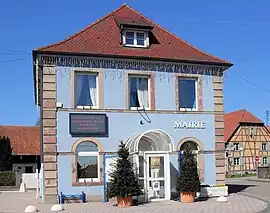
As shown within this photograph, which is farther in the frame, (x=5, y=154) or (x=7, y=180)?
(x=5, y=154)

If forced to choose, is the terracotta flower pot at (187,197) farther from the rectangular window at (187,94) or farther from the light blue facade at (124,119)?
the rectangular window at (187,94)

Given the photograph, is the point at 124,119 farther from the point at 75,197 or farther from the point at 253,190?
the point at 253,190

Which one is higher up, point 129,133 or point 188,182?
point 129,133

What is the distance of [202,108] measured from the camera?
82.0 feet

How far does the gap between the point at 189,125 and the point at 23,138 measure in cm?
3657

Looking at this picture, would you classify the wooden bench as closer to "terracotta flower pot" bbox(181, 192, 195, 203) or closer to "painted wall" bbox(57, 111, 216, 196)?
"painted wall" bbox(57, 111, 216, 196)

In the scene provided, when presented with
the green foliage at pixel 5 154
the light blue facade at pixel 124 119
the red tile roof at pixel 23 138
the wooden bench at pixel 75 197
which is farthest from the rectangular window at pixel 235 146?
the wooden bench at pixel 75 197

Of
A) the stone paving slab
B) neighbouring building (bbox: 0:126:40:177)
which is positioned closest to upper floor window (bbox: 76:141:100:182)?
the stone paving slab

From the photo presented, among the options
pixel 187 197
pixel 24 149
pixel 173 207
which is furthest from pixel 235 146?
pixel 173 207

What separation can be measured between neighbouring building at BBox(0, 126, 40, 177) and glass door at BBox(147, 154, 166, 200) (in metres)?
32.4

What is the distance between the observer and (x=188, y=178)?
2084 centimetres

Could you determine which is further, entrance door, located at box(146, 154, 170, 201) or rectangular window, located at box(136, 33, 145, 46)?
rectangular window, located at box(136, 33, 145, 46)

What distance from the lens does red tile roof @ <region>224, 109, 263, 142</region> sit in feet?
237

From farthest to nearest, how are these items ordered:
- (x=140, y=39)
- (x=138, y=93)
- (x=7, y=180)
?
(x=7, y=180) → (x=140, y=39) → (x=138, y=93)
